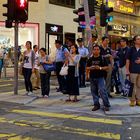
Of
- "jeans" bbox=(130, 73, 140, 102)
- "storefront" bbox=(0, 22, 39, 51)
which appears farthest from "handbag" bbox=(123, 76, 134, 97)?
"storefront" bbox=(0, 22, 39, 51)

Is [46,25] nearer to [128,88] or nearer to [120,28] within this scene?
[120,28]

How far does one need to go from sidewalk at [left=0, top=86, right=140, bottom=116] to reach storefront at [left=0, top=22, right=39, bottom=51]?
14.1 metres

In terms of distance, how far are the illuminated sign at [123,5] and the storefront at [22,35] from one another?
972cm

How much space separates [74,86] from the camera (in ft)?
42.2

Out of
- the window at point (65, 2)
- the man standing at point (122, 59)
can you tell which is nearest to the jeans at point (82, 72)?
the man standing at point (122, 59)

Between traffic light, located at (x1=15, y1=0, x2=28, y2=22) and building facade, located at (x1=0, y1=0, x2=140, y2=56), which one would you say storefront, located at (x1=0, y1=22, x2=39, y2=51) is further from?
traffic light, located at (x1=15, y1=0, x2=28, y2=22)

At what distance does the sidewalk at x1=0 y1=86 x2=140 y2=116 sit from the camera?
37.5 feet

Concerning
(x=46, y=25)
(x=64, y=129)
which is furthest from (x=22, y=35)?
(x=64, y=129)

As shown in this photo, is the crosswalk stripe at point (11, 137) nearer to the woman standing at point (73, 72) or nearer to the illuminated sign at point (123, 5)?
the woman standing at point (73, 72)

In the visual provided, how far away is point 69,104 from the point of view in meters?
12.7

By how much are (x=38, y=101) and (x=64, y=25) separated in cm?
1893

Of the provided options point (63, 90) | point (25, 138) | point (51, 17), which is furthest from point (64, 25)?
Result: point (25, 138)

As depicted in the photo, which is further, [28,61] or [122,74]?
[28,61]

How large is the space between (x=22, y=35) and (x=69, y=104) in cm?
1773
